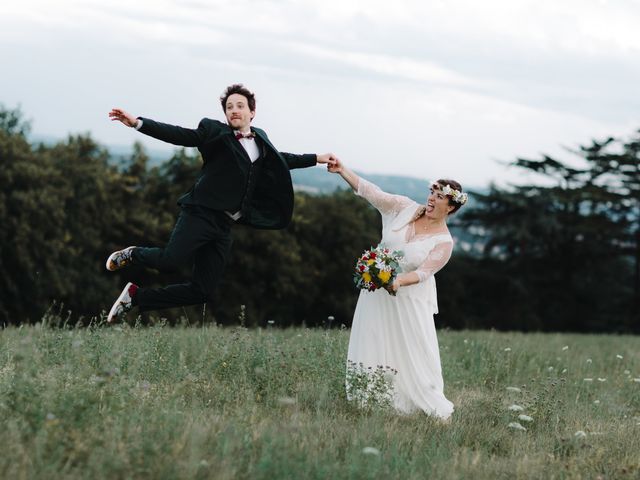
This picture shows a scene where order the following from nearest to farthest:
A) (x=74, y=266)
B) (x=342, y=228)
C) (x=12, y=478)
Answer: (x=12, y=478) → (x=74, y=266) → (x=342, y=228)

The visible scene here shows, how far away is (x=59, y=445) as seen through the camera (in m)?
5.00

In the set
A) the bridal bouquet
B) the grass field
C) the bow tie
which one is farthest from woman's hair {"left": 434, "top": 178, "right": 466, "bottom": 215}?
the grass field

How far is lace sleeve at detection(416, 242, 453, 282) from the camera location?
25.8 feet

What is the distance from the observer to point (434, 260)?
7.97 meters

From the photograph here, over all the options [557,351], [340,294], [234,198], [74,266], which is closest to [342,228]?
[340,294]

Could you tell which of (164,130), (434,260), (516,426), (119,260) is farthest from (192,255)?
(516,426)

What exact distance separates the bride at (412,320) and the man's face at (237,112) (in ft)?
5.65

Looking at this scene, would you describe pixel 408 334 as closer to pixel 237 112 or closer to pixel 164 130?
pixel 237 112

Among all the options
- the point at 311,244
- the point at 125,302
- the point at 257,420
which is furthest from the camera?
the point at 311,244

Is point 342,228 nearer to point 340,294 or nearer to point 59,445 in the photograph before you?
point 340,294

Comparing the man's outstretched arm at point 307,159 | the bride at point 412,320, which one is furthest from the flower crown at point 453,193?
the man's outstretched arm at point 307,159

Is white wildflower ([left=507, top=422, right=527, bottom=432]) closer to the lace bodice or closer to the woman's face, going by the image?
the lace bodice

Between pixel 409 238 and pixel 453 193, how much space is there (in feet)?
1.90

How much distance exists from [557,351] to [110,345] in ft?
27.1
